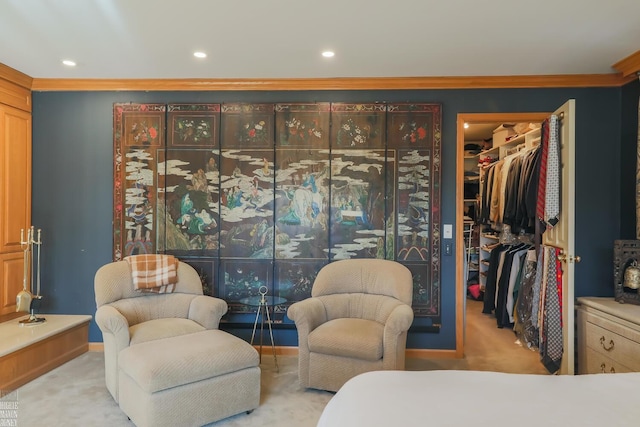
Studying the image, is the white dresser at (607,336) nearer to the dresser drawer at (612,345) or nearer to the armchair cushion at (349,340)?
the dresser drawer at (612,345)

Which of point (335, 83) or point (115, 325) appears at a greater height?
point (335, 83)

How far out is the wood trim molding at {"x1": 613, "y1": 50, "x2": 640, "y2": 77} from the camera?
10.1ft

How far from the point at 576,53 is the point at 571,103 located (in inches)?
19.6

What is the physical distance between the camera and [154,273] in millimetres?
3229

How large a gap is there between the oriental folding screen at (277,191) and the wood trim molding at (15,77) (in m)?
0.86

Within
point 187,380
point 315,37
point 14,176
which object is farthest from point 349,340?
point 14,176

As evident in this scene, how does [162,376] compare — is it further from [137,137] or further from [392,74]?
[392,74]

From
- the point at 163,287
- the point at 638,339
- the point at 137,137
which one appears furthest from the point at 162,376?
the point at 638,339

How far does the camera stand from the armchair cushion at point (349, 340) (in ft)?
8.98

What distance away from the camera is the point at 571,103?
287cm

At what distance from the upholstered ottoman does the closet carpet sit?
0.15 m

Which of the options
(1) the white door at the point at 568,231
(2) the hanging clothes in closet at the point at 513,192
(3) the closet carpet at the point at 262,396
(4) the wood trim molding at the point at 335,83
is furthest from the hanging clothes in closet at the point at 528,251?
(4) the wood trim molding at the point at 335,83

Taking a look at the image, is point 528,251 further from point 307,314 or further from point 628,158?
point 307,314

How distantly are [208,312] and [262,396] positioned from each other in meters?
0.72
